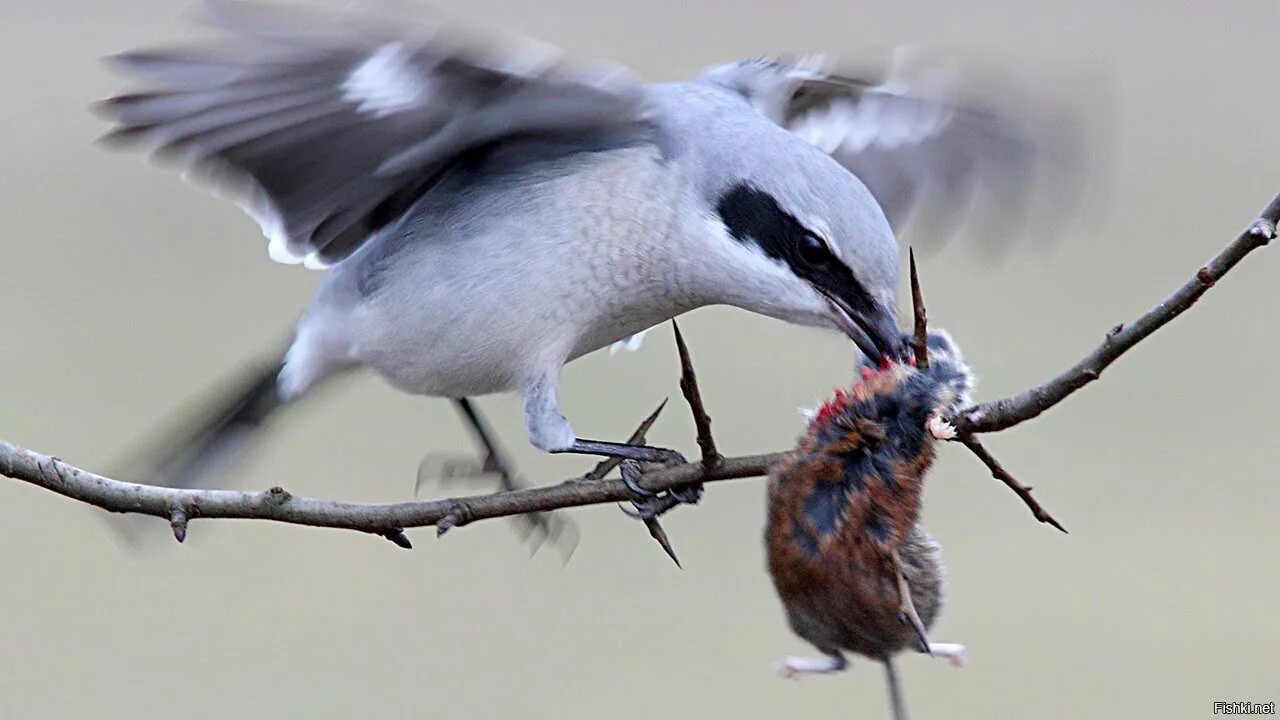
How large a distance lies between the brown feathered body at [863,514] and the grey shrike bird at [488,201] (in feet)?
1.61

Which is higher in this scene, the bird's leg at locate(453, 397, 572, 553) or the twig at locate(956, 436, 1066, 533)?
the twig at locate(956, 436, 1066, 533)

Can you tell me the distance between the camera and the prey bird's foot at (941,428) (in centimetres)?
175

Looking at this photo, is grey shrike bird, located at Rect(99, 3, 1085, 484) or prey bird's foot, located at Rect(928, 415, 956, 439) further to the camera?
grey shrike bird, located at Rect(99, 3, 1085, 484)

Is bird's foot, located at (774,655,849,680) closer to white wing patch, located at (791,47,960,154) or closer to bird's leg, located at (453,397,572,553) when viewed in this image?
bird's leg, located at (453,397,572,553)

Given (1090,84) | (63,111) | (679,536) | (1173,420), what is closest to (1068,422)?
(1173,420)

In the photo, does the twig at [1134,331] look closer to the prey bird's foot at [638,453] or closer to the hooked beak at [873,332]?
the hooked beak at [873,332]

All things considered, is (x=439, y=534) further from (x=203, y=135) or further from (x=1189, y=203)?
(x=1189, y=203)

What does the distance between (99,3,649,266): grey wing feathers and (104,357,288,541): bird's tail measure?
384 mm

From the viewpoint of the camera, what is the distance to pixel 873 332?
8.24ft

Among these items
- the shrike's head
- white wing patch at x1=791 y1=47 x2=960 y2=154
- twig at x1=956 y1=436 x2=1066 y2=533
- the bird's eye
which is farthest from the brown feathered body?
white wing patch at x1=791 y1=47 x2=960 y2=154

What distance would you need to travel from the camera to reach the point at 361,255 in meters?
3.05

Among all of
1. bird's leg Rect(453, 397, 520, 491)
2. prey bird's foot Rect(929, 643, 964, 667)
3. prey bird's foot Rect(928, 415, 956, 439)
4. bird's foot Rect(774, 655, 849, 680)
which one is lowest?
bird's leg Rect(453, 397, 520, 491)

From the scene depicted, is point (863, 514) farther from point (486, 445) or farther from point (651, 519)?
point (486, 445)

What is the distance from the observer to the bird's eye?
8.36ft
